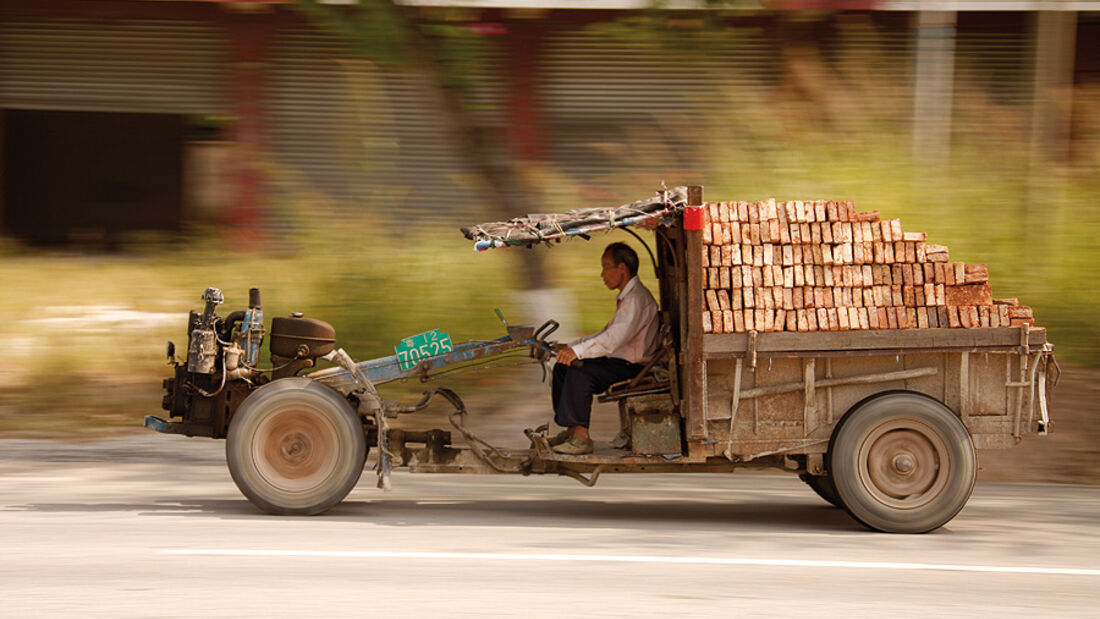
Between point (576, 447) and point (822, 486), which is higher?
point (576, 447)

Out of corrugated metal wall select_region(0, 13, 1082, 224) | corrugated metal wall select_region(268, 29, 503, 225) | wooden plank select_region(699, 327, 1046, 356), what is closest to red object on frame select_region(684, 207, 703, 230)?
wooden plank select_region(699, 327, 1046, 356)

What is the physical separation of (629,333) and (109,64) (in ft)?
38.3

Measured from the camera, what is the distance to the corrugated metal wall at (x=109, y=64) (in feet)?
53.6

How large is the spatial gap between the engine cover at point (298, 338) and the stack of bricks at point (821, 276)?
8.10 feet

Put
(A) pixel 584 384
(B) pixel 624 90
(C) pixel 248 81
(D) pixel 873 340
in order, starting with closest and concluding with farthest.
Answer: (D) pixel 873 340 → (A) pixel 584 384 → (B) pixel 624 90 → (C) pixel 248 81

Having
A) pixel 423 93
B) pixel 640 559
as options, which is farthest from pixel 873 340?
pixel 423 93

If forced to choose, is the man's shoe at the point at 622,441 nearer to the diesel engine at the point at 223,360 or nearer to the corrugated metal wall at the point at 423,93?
the diesel engine at the point at 223,360

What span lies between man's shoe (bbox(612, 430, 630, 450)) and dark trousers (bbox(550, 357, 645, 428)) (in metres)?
0.23

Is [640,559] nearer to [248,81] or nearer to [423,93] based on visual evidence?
[423,93]

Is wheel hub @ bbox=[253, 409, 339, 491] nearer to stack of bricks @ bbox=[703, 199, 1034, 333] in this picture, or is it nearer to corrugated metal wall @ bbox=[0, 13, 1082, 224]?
stack of bricks @ bbox=[703, 199, 1034, 333]

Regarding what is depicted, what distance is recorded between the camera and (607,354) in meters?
7.38

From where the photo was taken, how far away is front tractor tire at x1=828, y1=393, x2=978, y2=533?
6891mm

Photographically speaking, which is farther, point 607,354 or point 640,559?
point 607,354

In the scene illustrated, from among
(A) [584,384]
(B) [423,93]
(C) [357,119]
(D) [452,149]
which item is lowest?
(A) [584,384]
